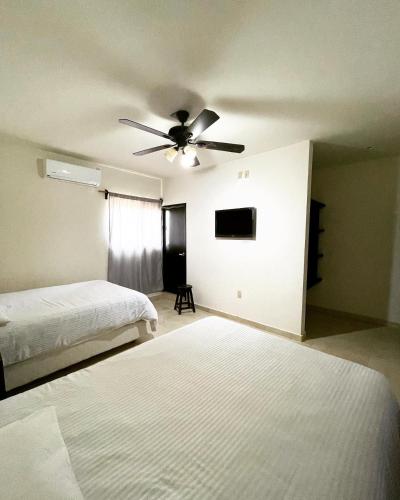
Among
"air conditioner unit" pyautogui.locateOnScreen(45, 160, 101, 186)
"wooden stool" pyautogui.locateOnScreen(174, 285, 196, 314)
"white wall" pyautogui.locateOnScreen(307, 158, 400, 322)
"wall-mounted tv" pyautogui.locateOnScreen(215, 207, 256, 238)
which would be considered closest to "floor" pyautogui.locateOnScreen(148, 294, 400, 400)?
"wooden stool" pyautogui.locateOnScreen(174, 285, 196, 314)

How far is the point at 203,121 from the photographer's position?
5.64 ft

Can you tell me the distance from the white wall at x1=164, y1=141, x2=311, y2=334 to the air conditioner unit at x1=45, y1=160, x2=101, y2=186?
61.2 inches

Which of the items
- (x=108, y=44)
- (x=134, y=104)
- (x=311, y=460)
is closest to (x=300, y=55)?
(x=108, y=44)

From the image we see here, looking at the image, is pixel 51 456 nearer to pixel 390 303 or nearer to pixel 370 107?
pixel 370 107

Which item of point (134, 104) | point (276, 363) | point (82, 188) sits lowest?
point (276, 363)

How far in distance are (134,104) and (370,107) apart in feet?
6.80

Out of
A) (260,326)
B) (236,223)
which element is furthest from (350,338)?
(236,223)

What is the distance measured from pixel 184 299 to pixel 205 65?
3517mm

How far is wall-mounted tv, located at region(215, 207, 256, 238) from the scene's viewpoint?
3.19 m

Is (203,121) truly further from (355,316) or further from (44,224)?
(355,316)

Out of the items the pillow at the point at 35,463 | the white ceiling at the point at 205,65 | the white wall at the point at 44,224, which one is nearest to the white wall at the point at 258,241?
the white ceiling at the point at 205,65

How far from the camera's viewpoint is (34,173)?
9.84 feet

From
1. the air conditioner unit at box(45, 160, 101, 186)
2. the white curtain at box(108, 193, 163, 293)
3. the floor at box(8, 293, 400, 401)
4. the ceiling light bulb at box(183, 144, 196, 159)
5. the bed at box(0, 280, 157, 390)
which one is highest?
the air conditioner unit at box(45, 160, 101, 186)

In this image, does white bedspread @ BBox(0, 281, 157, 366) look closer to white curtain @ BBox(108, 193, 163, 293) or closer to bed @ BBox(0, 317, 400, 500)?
bed @ BBox(0, 317, 400, 500)
